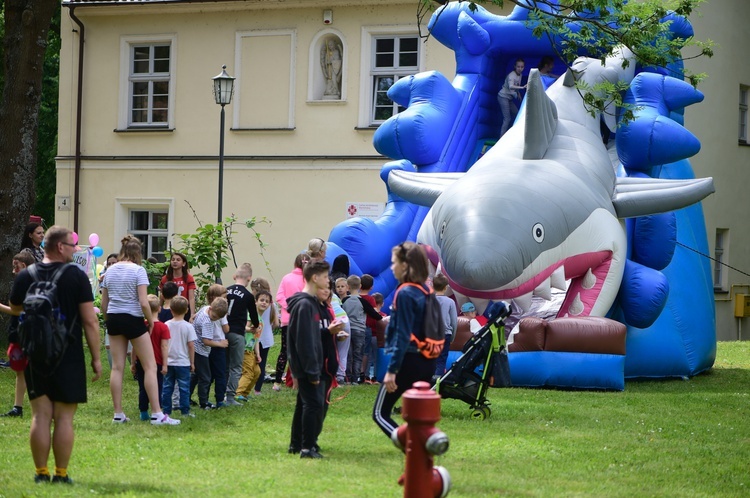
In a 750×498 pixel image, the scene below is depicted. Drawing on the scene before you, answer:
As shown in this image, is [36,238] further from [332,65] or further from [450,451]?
[332,65]

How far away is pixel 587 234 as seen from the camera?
1377 centimetres

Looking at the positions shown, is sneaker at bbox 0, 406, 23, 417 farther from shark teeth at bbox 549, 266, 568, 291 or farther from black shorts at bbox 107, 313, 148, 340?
shark teeth at bbox 549, 266, 568, 291

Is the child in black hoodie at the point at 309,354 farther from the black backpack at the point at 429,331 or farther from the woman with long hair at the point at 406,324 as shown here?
the black backpack at the point at 429,331

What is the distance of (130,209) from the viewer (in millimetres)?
28297

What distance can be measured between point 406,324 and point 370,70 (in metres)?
18.4

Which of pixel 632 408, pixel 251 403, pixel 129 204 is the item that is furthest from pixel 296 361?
pixel 129 204

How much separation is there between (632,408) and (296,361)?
4705 mm

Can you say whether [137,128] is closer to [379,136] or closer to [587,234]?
[379,136]

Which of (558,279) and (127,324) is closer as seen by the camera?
(127,324)

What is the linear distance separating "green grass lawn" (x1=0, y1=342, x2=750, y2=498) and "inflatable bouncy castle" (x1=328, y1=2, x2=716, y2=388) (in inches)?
53.9

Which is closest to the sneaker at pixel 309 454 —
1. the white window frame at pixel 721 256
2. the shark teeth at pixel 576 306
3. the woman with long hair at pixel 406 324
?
the woman with long hair at pixel 406 324

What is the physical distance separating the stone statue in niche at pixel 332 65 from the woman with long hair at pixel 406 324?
722 inches

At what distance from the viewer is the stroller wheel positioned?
11328mm

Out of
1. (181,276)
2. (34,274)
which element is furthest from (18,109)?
(34,274)
